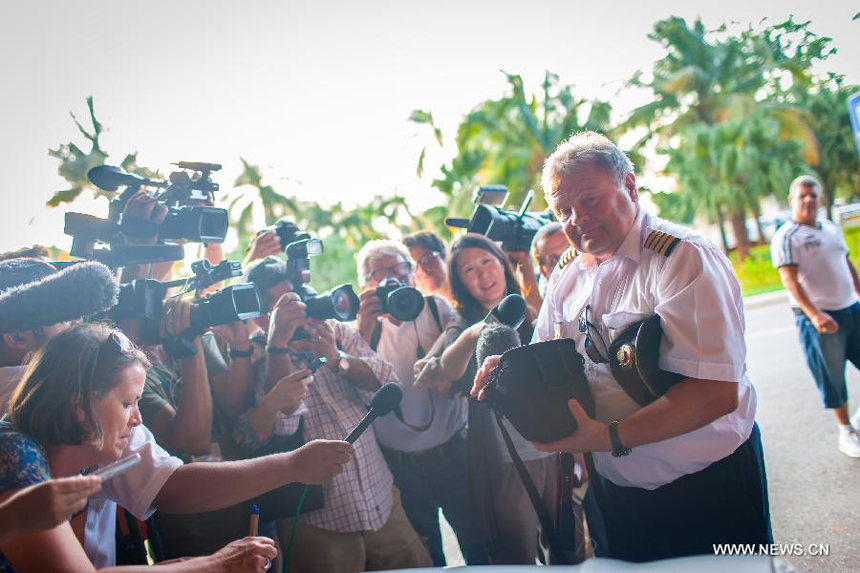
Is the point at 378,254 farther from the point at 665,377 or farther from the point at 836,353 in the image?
the point at 836,353

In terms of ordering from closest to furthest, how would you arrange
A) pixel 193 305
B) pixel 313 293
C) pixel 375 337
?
pixel 193 305
pixel 313 293
pixel 375 337

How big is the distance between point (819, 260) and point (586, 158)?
3.42 m

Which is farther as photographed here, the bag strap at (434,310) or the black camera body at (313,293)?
the bag strap at (434,310)

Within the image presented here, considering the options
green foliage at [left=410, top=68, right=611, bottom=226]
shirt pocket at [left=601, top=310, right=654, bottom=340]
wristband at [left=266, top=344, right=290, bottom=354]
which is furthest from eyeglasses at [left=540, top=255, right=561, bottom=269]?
green foliage at [left=410, top=68, right=611, bottom=226]

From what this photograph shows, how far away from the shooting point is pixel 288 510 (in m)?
2.37

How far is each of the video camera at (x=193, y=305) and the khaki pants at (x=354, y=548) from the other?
93cm

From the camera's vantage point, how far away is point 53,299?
1.77m

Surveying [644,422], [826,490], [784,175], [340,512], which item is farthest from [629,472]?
[784,175]

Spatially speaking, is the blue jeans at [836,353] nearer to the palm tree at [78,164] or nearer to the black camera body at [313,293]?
the black camera body at [313,293]

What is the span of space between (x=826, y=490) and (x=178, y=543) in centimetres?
364

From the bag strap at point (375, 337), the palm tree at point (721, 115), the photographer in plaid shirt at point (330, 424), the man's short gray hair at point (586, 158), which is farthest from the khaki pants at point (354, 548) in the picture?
the palm tree at point (721, 115)

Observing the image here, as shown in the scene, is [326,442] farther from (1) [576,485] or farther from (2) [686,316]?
(1) [576,485]

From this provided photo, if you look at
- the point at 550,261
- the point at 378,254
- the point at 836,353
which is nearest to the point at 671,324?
the point at 550,261

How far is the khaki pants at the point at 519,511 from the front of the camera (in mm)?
2523
